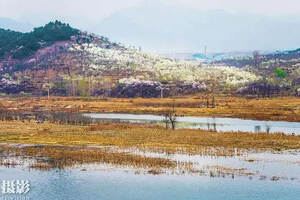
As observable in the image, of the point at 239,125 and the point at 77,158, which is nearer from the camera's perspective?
the point at 77,158

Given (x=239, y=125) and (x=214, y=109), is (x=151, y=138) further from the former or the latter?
(x=214, y=109)

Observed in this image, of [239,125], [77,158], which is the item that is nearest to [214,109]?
[239,125]

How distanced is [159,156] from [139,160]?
10.7ft

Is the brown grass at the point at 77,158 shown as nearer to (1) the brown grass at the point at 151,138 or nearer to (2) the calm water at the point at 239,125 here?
(1) the brown grass at the point at 151,138

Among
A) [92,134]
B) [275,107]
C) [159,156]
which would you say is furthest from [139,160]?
[275,107]

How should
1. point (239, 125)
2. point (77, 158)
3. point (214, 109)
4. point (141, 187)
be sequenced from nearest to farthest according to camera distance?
point (141, 187) → point (77, 158) → point (239, 125) → point (214, 109)

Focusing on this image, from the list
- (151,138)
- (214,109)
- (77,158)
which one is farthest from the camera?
(214,109)

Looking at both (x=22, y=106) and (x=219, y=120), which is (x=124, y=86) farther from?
(x=219, y=120)

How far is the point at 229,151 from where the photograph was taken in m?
53.7

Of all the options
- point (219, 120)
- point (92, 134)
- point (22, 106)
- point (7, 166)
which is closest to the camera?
point (7, 166)

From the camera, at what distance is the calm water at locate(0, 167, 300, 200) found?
36.2 m

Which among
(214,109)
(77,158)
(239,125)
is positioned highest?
(214,109)

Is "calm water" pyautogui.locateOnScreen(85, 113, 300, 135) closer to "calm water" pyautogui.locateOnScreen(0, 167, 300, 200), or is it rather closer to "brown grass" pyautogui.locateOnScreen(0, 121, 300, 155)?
"brown grass" pyautogui.locateOnScreen(0, 121, 300, 155)

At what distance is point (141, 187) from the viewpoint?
38531mm
